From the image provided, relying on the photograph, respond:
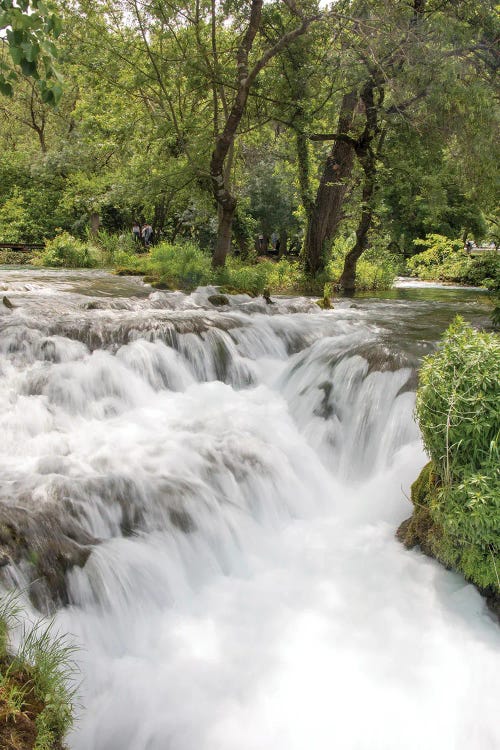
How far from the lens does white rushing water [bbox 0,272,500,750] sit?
3.72m

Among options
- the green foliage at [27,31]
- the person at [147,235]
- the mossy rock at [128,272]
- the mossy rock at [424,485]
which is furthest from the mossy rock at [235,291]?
the person at [147,235]

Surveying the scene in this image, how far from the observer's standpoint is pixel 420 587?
4668 millimetres

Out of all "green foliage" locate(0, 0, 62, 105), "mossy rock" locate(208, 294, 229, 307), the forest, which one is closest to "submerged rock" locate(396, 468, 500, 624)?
"green foliage" locate(0, 0, 62, 105)

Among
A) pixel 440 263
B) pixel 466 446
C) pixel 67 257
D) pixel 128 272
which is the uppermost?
pixel 440 263

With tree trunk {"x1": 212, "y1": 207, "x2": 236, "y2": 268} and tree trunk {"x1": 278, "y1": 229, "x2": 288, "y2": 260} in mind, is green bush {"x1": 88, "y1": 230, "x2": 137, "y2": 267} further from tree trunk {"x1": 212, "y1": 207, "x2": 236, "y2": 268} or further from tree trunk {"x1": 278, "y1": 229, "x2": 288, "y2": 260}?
tree trunk {"x1": 278, "y1": 229, "x2": 288, "y2": 260}

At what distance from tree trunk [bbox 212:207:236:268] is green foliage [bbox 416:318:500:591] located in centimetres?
1116

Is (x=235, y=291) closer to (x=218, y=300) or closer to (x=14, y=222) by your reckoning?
(x=218, y=300)

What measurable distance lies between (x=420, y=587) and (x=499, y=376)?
1875mm

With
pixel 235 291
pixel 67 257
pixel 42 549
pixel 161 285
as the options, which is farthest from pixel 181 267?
pixel 42 549

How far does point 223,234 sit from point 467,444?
1199 centimetres

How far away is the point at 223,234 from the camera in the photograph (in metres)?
15.1

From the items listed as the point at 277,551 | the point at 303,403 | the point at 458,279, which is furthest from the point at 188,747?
the point at 458,279

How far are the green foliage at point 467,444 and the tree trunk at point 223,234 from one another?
36.6 ft

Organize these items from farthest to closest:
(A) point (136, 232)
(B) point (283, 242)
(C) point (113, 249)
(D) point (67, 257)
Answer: (B) point (283, 242) → (A) point (136, 232) → (C) point (113, 249) → (D) point (67, 257)
